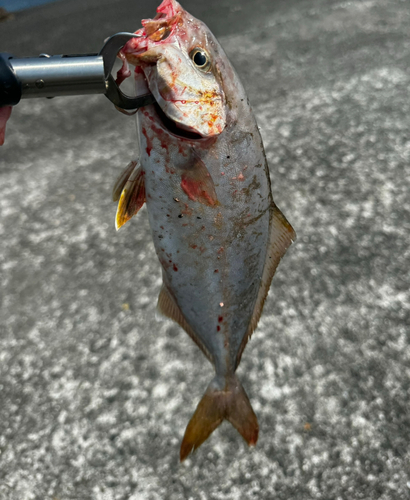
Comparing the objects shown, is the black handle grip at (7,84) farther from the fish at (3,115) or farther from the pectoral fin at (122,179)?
the pectoral fin at (122,179)

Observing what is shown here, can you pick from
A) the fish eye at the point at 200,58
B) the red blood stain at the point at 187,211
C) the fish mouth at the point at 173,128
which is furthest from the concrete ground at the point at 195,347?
the fish eye at the point at 200,58

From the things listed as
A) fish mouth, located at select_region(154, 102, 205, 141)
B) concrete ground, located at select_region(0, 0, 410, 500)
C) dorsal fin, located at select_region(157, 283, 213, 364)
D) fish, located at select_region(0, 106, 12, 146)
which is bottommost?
concrete ground, located at select_region(0, 0, 410, 500)

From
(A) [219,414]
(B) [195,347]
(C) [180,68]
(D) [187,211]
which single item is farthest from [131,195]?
(B) [195,347]

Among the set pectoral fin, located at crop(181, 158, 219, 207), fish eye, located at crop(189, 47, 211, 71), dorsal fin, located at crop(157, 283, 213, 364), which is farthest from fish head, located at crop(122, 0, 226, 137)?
dorsal fin, located at crop(157, 283, 213, 364)

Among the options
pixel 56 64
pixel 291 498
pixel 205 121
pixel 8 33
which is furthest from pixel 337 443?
pixel 8 33

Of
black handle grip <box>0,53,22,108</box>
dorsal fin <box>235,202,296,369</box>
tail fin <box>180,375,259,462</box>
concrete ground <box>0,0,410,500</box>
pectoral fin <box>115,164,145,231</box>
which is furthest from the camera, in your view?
concrete ground <box>0,0,410,500</box>

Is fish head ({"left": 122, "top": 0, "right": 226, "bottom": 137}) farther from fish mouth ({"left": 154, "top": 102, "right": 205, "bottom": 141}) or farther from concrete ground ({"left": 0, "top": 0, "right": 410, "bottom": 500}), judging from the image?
concrete ground ({"left": 0, "top": 0, "right": 410, "bottom": 500})

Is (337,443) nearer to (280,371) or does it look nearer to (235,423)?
(280,371)
